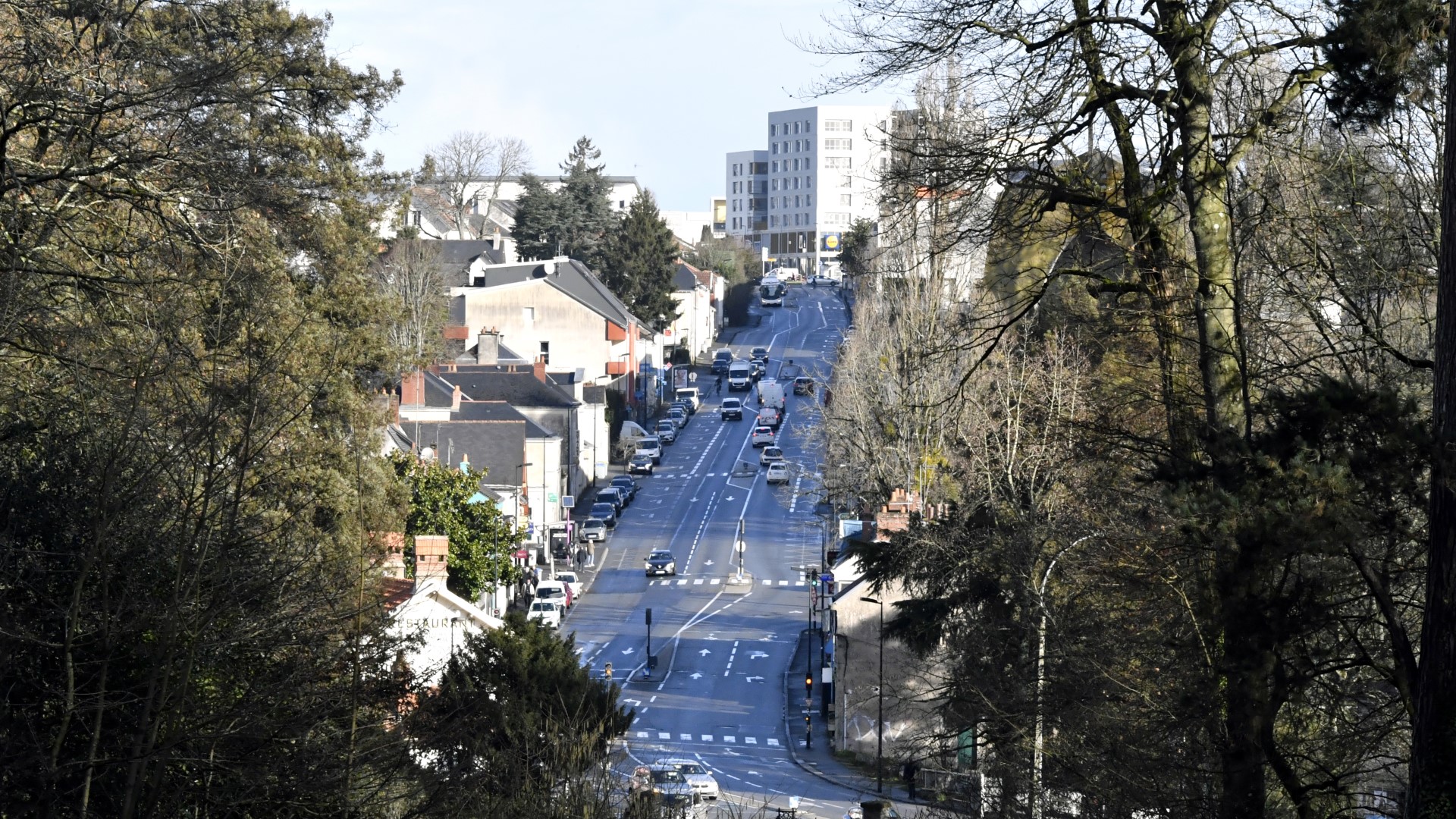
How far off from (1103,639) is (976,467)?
15333 mm

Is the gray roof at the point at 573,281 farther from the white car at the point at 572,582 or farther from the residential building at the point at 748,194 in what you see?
the residential building at the point at 748,194

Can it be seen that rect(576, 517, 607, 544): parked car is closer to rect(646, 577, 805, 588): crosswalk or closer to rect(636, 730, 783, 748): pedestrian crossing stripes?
rect(646, 577, 805, 588): crosswalk

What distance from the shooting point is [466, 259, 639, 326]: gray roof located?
76750mm

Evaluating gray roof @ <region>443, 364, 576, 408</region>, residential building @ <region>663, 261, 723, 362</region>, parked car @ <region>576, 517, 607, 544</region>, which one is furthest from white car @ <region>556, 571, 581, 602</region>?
residential building @ <region>663, 261, 723, 362</region>

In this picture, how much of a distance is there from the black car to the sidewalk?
1951 cm

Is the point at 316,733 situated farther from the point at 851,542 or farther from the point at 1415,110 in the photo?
the point at 851,542

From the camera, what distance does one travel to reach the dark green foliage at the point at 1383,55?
791 cm

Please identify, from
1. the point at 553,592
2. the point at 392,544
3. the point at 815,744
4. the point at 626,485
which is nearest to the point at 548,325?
the point at 626,485

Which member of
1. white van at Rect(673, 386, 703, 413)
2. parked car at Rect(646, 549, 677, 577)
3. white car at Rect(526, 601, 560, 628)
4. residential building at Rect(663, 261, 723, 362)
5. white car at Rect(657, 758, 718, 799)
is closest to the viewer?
white car at Rect(657, 758, 718, 799)

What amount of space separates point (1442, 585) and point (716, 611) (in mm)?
43483

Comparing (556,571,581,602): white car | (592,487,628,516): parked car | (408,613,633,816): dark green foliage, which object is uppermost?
(592,487,628,516): parked car

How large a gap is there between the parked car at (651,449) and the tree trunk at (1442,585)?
6410 centimetres

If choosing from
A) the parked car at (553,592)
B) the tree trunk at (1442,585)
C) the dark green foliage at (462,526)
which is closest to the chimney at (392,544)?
the dark green foliage at (462,526)

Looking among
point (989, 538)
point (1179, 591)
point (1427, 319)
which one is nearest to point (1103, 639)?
point (1179, 591)
